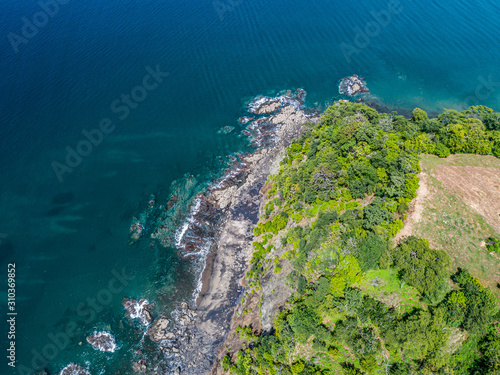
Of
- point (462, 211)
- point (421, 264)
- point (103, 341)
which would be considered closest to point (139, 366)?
point (103, 341)

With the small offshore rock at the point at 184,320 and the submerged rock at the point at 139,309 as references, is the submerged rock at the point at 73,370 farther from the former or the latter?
the small offshore rock at the point at 184,320

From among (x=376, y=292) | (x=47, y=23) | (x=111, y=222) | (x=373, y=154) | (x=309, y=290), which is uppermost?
(x=47, y=23)

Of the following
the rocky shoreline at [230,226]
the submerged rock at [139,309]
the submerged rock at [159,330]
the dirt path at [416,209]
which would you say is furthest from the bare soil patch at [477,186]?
the submerged rock at [139,309]

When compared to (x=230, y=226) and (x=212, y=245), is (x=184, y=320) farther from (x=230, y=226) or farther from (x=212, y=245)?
(x=230, y=226)

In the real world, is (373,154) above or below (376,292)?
above

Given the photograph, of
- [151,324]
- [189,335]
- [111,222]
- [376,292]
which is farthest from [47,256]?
[376,292]

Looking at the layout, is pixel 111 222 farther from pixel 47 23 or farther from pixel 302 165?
pixel 47 23

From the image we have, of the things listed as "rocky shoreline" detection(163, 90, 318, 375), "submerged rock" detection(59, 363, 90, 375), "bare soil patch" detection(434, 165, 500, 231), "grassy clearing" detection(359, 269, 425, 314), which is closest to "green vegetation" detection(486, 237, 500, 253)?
"bare soil patch" detection(434, 165, 500, 231)
